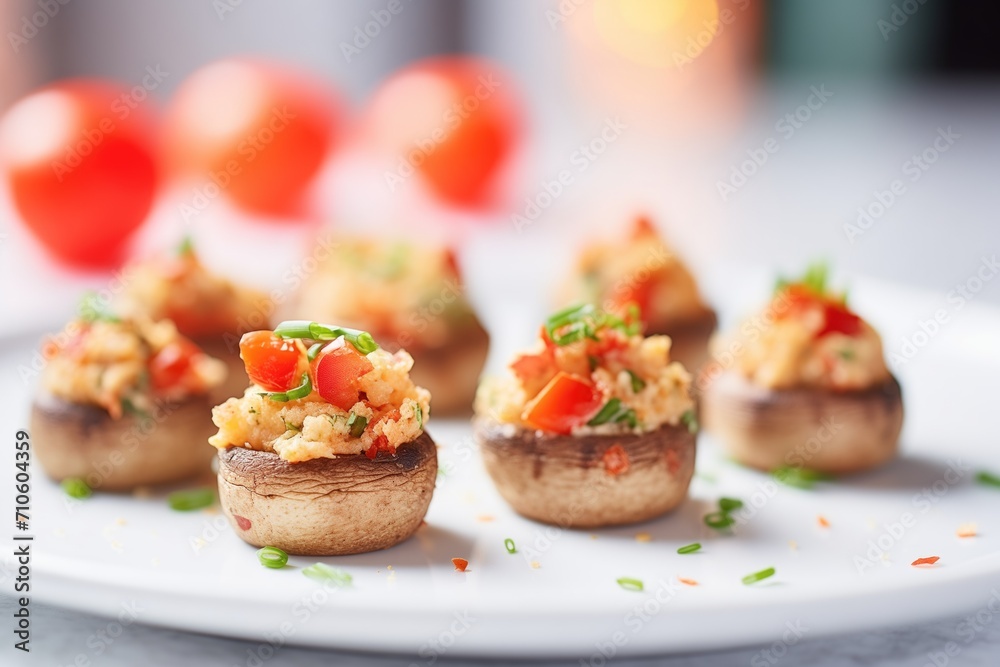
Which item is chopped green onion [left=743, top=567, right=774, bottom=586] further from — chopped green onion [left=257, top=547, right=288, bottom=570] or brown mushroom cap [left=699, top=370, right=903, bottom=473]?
chopped green onion [left=257, top=547, right=288, bottom=570]

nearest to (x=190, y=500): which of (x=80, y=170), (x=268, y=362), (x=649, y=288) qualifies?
(x=268, y=362)

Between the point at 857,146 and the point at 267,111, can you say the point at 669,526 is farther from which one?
the point at 857,146

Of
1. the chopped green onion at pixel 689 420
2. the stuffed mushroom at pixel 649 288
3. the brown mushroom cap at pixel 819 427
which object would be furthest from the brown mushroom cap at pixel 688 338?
the chopped green onion at pixel 689 420

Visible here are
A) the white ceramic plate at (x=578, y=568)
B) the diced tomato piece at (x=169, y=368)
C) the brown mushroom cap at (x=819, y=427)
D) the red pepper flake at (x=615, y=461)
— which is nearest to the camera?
the white ceramic plate at (x=578, y=568)

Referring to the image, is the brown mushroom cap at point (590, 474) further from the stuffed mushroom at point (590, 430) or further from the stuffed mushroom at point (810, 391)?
the stuffed mushroom at point (810, 391)

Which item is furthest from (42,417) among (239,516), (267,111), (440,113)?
(440,113)

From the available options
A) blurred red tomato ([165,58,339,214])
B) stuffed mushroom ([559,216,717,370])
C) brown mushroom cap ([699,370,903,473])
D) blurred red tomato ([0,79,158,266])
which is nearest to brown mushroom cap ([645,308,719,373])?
stuffed mushroom ([559,216,717,370])

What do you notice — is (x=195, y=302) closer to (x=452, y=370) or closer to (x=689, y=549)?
(x=452, y=370)
